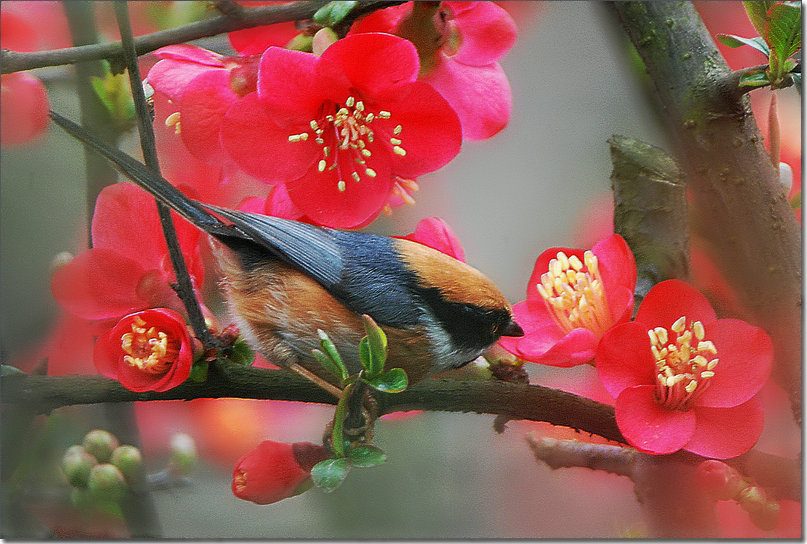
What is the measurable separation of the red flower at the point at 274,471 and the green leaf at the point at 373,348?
147 millimetres

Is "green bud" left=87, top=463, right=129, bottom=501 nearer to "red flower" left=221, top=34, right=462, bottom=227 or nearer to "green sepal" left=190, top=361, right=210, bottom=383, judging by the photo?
"green sepal" left=190, top=361, right=210, bottom=383

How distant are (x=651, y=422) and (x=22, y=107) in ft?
3.14

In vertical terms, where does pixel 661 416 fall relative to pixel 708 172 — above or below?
below

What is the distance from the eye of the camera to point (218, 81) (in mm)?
1025

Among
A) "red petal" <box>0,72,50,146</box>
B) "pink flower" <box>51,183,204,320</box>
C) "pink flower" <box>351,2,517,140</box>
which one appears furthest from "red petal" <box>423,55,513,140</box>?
"red petal" <box>0,72,50,146</box>

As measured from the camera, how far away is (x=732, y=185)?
3.45 feet

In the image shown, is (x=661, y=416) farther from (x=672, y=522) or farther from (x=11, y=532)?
(x=11, y=532)

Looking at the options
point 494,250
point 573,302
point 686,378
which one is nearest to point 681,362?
point 686,378

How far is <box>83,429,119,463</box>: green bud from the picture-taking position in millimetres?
1072

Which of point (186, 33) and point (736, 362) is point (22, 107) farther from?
point (736, 362)

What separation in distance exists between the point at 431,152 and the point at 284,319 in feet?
0.98

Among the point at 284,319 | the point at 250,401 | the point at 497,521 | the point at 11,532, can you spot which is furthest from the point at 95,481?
the point at 497,521

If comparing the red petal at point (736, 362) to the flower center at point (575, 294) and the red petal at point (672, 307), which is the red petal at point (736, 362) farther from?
the flower center at point (575, 294)

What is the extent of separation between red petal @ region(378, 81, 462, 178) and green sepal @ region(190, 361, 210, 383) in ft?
1.22
